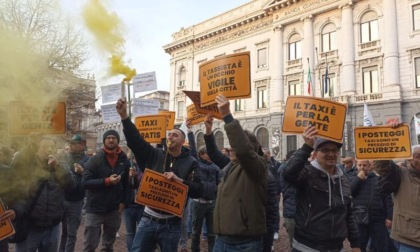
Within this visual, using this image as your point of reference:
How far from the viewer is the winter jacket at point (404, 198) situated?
147 inches

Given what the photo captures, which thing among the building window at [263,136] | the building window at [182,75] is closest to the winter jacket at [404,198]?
the building window at [263,136]

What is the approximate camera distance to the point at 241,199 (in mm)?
3172

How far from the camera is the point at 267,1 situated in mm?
29172

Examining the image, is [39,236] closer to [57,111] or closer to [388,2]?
[57,111]

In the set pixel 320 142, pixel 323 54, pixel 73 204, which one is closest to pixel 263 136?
pixel 323 54

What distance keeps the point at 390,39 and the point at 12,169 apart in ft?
80.0

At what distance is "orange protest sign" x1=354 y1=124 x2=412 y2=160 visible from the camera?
4.43 meters

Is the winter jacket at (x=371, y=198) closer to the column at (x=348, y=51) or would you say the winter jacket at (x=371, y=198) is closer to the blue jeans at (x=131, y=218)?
the blue jeans at (x=131, y=218)

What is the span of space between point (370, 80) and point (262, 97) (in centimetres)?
872

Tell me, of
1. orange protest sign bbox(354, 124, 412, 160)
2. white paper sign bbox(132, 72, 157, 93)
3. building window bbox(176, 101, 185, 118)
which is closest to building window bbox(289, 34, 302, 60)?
building window bbox(176, 101, 185, 118)

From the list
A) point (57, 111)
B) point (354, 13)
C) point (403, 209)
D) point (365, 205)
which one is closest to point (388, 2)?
point (354, 13)

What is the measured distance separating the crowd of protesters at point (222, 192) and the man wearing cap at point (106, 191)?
14mm

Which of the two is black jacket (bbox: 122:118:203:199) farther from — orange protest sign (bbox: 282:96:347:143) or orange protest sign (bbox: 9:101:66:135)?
orange protest sign (bbox: 282:96:347:143)

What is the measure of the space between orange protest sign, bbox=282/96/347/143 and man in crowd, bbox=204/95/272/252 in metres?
0.89
